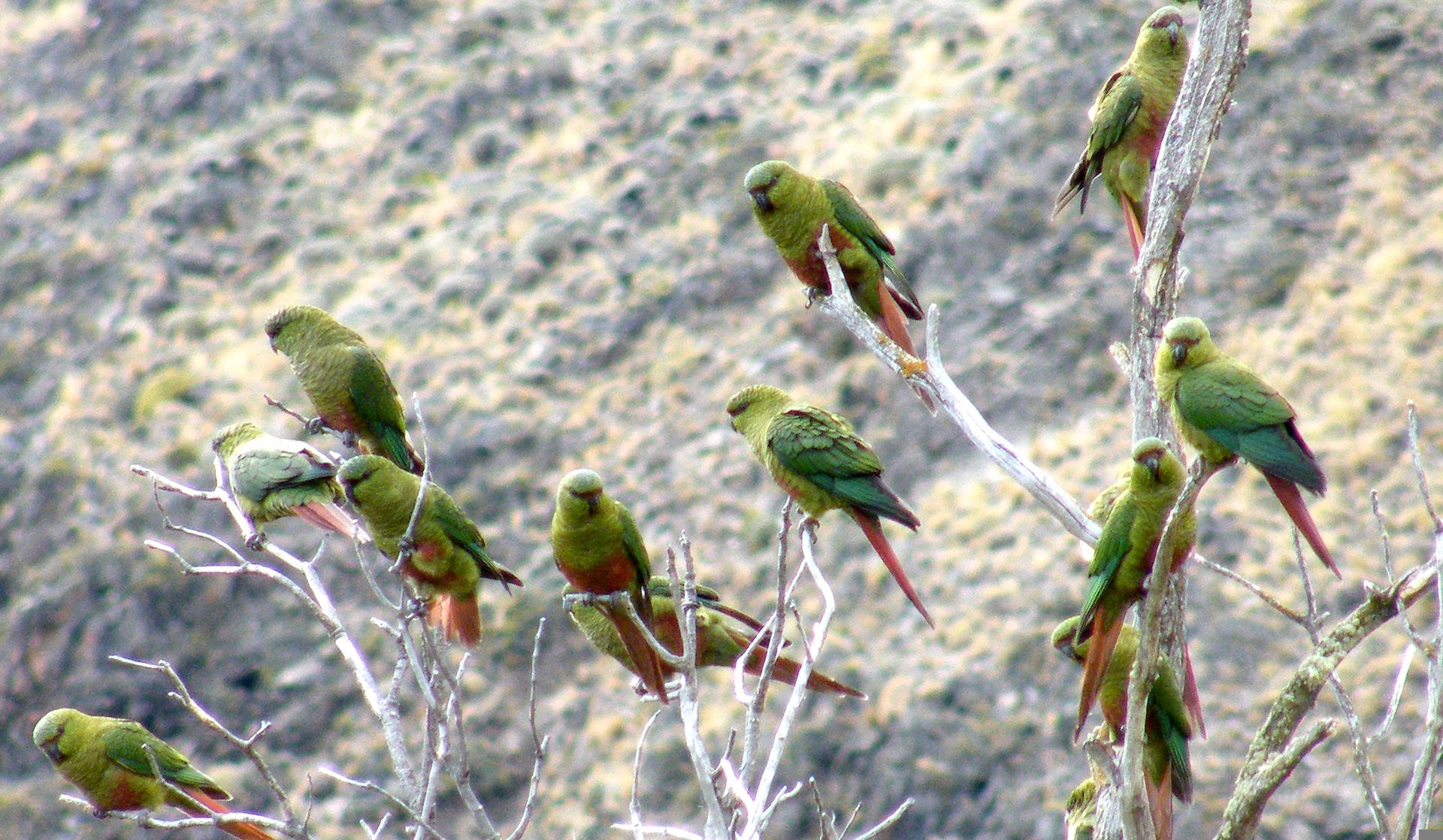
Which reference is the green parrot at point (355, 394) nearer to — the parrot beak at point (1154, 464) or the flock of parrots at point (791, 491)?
the flock of parrots at point (791, 491)

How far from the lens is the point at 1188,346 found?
4.42 metres

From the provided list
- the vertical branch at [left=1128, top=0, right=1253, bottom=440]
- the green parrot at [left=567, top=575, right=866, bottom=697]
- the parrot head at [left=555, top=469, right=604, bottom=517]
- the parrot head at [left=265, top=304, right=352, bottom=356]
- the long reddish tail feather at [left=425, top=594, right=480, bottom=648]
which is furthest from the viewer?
the parrot head at [left=265, top=304, right=352, bottom=356]

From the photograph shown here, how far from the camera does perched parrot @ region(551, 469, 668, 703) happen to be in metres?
4.95

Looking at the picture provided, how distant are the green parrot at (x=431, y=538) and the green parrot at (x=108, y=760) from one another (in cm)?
124

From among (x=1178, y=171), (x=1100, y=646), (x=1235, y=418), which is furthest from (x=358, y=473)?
(x=1178, y=171)

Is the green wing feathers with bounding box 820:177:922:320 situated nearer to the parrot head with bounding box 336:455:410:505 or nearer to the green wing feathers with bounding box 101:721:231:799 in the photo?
the parrot head with bounding box 336:455:410:505

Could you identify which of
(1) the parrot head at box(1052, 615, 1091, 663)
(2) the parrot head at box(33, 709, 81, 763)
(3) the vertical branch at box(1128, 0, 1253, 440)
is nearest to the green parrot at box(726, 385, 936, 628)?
(1) the parrot head at box(1052, 615, 1091, 663)

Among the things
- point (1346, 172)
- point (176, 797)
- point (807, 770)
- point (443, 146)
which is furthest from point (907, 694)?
point (443, 146)

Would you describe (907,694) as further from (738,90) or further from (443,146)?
(443,146)

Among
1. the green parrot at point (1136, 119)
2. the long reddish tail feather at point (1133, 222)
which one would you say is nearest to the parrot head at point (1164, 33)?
the green parrot at point (1136, 119)

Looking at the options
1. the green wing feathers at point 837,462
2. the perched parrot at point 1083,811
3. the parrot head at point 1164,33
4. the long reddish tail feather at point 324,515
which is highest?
the parrot head at point 1164,33

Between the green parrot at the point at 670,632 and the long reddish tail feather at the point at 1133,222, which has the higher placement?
the long reddish tail feather at the point at 1133,222

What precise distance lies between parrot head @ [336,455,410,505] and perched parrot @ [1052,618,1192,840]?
2.60 metres

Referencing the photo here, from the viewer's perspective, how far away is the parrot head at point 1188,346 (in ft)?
14.5
